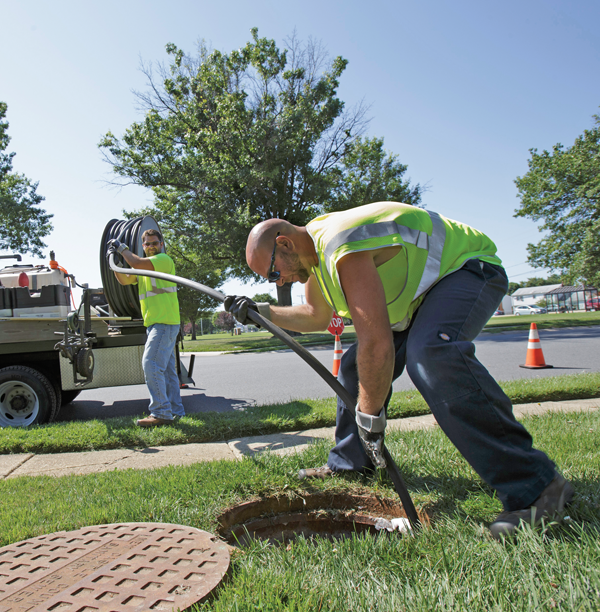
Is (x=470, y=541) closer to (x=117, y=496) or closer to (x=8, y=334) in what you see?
(x=117, y=496)

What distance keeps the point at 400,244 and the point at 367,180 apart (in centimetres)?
2161

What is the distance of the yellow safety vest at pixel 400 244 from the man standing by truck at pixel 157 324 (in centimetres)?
267

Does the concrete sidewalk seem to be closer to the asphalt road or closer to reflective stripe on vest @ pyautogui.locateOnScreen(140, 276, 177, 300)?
reflective stripe on vest @ pyautogui.locateOnScreen(140, 276, 177, 300)

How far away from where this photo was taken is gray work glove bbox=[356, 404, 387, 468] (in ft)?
6.64

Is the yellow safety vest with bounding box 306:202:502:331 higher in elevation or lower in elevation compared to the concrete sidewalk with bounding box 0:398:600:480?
higher

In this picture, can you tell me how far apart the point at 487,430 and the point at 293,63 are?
2192 cm

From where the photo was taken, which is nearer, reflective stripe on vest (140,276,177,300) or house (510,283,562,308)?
reflective stripe on vest (140,276,177,300)

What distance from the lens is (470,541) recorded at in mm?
1743

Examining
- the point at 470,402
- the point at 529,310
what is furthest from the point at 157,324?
the point at 529,310

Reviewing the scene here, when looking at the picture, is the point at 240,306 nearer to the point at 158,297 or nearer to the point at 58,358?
the point at 158,297

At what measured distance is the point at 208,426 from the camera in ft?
13.5

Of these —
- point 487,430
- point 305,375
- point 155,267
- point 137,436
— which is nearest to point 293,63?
A: point 305,375

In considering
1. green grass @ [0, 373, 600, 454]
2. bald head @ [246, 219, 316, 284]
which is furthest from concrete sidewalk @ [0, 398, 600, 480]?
bald head @ [246, 219, 316, 284]

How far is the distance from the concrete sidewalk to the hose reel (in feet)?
9.06
